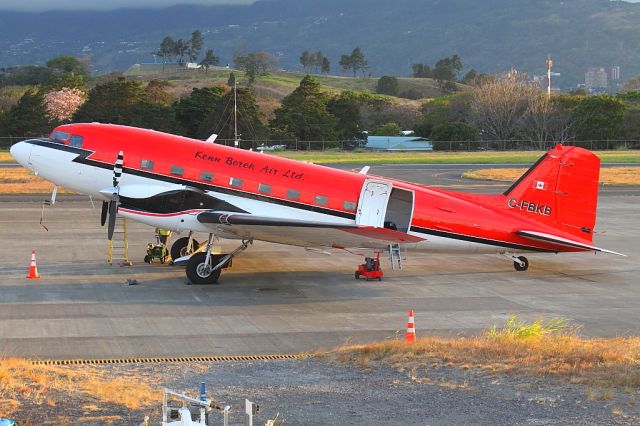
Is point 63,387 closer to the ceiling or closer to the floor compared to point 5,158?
closer to the floor

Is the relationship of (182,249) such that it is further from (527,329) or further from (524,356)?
(524,356)

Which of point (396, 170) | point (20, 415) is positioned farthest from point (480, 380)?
point (396, 170)

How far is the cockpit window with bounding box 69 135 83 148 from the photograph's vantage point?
27.4 metres

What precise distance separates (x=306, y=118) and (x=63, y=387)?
101 m

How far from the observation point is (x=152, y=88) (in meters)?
130

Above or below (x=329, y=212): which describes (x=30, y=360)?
below

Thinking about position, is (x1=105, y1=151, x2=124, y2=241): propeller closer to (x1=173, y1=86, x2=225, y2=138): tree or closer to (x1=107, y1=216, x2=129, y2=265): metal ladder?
(x1=107, y1=216, x2=129, y2=265): metal ladder

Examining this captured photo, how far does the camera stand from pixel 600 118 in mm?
114062

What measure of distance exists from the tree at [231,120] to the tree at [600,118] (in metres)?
42.4

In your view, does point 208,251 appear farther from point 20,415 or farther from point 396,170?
point 396,170

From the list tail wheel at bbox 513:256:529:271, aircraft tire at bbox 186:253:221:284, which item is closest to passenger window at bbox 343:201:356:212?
aircraft tire at bbox 186:253:221:284

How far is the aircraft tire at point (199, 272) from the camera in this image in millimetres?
25828

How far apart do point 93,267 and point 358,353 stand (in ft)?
45.4

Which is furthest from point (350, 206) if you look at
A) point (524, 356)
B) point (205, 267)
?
point (524, 356)
